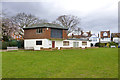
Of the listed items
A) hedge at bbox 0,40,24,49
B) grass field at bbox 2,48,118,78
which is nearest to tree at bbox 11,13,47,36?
hedge at bbox 0,40,24,49

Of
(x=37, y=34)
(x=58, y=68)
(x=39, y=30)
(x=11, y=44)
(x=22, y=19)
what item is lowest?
(x=58, y=68)

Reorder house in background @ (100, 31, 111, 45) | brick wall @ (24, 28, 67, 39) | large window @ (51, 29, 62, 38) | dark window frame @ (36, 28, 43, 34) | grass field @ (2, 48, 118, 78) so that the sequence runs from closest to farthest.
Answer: grass field @ (2, 48, 118, 78) < brick wall @ (24, 28, 67, 39) < dark window frame @ (36, 28, 43, 34) < large window @ (51, 29, 62, 38) < house in background @ (100, 31, 111, 45)

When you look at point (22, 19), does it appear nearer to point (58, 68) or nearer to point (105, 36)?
point (58, 68)

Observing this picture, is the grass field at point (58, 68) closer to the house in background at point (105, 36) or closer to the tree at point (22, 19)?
the tree at point (22, 19)

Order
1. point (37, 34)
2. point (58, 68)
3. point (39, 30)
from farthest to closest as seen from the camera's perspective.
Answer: point (37, 34)
point (39, 30)
point (58, 68)

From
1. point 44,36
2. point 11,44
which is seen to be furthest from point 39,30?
point 11,44

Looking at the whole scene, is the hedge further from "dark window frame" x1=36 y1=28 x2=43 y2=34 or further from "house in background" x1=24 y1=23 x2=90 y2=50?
"dark window frame" x1=36 y1=28 x2=43 y2=34

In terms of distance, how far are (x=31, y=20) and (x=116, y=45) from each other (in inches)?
1391

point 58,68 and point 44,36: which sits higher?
point 44,36

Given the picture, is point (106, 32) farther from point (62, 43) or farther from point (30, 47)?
point (30, 47)

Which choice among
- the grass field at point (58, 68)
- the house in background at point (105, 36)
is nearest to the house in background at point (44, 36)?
the grass field at point (58, 68)

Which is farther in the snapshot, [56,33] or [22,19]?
[22,19]

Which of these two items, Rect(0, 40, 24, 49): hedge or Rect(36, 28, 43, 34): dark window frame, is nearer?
Rect(36, 28, 43, 34): dark window frame

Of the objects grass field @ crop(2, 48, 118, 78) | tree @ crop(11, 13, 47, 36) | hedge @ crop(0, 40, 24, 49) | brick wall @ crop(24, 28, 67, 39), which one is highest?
tree @ crop(11, 13, 47, 36)
